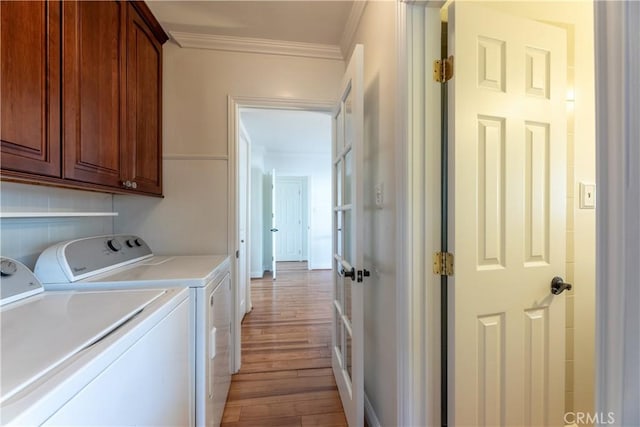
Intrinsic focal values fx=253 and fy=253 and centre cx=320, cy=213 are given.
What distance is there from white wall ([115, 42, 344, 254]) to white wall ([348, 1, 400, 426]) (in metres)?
0.86

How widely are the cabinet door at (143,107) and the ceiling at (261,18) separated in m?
0.20

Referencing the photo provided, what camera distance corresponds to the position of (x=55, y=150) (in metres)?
0.94

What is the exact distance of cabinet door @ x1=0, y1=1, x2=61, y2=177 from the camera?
2.51 feet

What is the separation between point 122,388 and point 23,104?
94 cm

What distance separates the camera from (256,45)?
6.32 feet

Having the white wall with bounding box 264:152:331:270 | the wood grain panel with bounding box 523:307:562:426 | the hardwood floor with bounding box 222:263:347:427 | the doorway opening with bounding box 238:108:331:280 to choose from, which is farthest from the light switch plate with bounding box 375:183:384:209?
the white wall with bounding box 264:152:331:270

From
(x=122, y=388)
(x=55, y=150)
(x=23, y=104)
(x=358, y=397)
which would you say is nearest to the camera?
(x=122, y=388)

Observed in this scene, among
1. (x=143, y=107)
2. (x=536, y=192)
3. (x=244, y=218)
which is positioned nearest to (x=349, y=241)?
(x=536, y=192)

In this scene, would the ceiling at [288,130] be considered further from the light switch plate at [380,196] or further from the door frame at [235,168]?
the light switch plate at [380,196]

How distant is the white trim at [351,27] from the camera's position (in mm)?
1493

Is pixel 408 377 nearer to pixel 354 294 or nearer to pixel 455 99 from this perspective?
pixel 354 294

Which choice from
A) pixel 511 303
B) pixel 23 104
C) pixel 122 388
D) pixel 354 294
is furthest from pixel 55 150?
pixel 511 303

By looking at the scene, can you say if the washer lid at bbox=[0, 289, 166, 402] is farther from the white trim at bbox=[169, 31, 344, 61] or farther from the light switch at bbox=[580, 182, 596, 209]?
the light switch at bbox=[580, 182, 596, 209]

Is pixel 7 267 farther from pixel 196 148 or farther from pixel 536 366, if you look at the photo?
pixel 536 366
